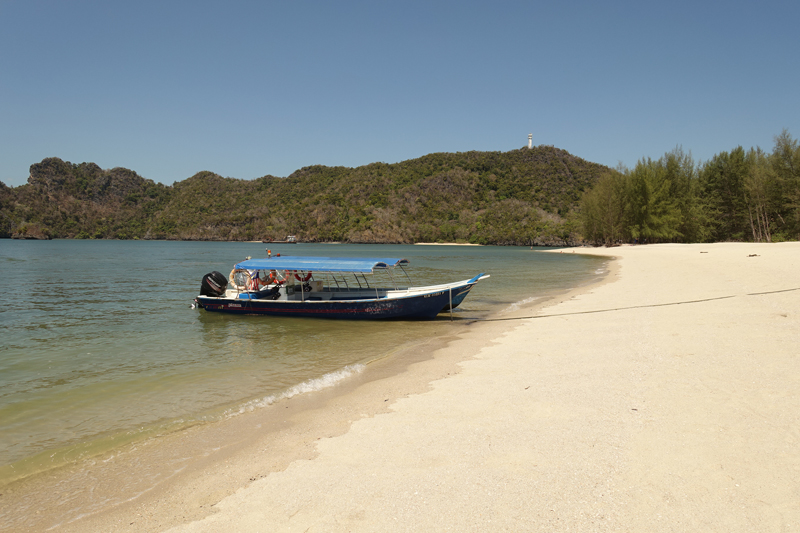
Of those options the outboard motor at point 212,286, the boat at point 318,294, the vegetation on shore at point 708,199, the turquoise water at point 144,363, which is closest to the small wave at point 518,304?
the turquoise water at point 144,363

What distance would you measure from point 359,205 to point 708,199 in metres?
122

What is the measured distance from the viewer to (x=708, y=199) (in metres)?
56.9

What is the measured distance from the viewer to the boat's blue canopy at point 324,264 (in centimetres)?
1628

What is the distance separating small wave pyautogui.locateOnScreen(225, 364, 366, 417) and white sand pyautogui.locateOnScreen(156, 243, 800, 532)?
7.56 feet

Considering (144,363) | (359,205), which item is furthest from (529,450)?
(359,205)

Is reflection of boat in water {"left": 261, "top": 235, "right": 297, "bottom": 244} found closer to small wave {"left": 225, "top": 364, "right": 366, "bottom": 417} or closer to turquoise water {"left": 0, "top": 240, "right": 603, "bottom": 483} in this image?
turquoise water {"left": 0, "top": 240, "right": 603, "bottom": 483}

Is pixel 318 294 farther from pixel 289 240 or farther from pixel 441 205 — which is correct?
pixel 289 240

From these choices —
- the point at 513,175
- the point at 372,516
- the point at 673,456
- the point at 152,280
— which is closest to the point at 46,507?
the point at 372,516

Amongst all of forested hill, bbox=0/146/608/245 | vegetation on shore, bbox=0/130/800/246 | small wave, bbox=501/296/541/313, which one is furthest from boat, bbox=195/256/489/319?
forested hill, bbox=0/146/608/245

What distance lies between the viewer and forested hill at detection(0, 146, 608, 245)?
5408 inches

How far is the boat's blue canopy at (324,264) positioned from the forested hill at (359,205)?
105155 mm

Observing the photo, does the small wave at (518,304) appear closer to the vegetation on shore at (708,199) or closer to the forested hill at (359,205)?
the vegetation on shore at (708,199)

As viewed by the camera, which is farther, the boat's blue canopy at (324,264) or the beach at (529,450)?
the boat's blue canopy at (324,264)

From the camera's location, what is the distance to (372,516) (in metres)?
3.93
